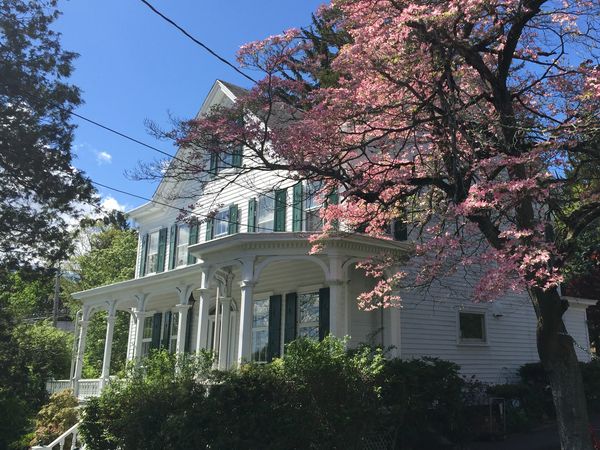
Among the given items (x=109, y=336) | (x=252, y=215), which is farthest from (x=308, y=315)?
(x=109, y=336)

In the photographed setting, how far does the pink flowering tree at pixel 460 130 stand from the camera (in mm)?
7816

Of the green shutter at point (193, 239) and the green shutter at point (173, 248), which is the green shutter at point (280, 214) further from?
the green shutter at point (173, 248)

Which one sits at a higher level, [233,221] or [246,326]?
[233,221]

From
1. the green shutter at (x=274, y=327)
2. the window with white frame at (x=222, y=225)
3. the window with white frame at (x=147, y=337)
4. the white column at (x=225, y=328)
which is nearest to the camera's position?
the white column at (x=225, y=328)

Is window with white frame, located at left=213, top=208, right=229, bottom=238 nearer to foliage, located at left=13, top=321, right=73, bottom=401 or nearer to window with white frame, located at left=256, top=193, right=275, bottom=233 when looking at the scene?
window with white frame, located at left=256, top=193, right=275, bottom=233

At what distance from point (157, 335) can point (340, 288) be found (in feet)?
36.6

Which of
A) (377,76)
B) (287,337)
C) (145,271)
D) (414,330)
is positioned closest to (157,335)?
(145,271)

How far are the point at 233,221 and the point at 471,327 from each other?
806 centimetres

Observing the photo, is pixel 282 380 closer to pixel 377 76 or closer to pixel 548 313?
pixel 548 313

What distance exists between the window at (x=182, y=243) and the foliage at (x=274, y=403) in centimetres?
1043

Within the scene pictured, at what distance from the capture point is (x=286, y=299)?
15461mm

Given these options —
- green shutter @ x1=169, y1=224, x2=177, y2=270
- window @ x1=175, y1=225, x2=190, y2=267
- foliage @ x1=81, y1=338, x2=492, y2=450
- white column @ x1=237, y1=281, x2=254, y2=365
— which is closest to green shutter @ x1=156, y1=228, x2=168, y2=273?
green shutter @ x1=169, y1=224, x2=177, y2=270

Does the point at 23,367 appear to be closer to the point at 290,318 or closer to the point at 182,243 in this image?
A: the point at 182,243

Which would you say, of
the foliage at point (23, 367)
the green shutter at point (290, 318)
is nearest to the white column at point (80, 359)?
the foliage at point (23, 367)
